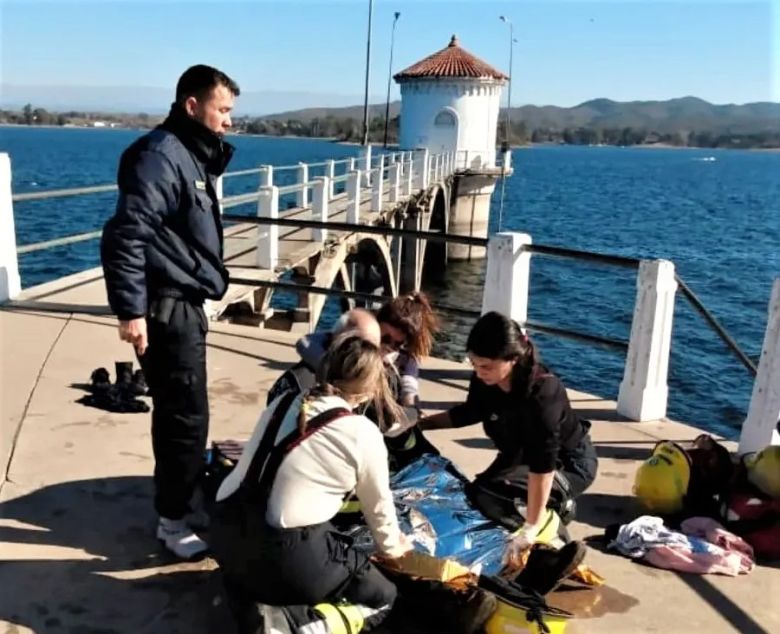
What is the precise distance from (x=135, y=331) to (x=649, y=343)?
12.4 ft

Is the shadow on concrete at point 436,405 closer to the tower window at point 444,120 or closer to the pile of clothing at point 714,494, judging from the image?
the pile of clothing at point 714,494

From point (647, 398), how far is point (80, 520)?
12.4 ft

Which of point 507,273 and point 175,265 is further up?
point 175,265

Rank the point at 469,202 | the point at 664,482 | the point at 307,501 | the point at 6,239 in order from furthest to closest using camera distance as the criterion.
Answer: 1. the point at 469,202
2. the point at 6,239
3. the point at 664,482
4. the point at 307,501

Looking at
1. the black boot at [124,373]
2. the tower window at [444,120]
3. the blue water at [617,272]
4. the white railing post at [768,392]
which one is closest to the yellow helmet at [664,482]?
the white railing post at [768,392]

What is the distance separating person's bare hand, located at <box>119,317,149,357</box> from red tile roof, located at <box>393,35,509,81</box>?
41537 millimetres

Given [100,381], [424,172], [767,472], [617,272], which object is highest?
[424,172]

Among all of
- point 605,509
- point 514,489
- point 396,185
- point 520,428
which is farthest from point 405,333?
point 396,185

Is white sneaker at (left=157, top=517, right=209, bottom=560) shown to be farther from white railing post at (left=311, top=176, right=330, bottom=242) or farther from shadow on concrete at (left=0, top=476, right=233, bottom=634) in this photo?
white railing post at (left=311, top=176, right=330, bottom=242)

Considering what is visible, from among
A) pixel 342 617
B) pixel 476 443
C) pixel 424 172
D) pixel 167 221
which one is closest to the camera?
pixel 342 617

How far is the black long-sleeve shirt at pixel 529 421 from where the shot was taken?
3594mm

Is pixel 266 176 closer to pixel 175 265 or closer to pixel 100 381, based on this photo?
pixel 100 381

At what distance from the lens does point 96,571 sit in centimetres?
363

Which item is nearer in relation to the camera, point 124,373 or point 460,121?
point 124,373
